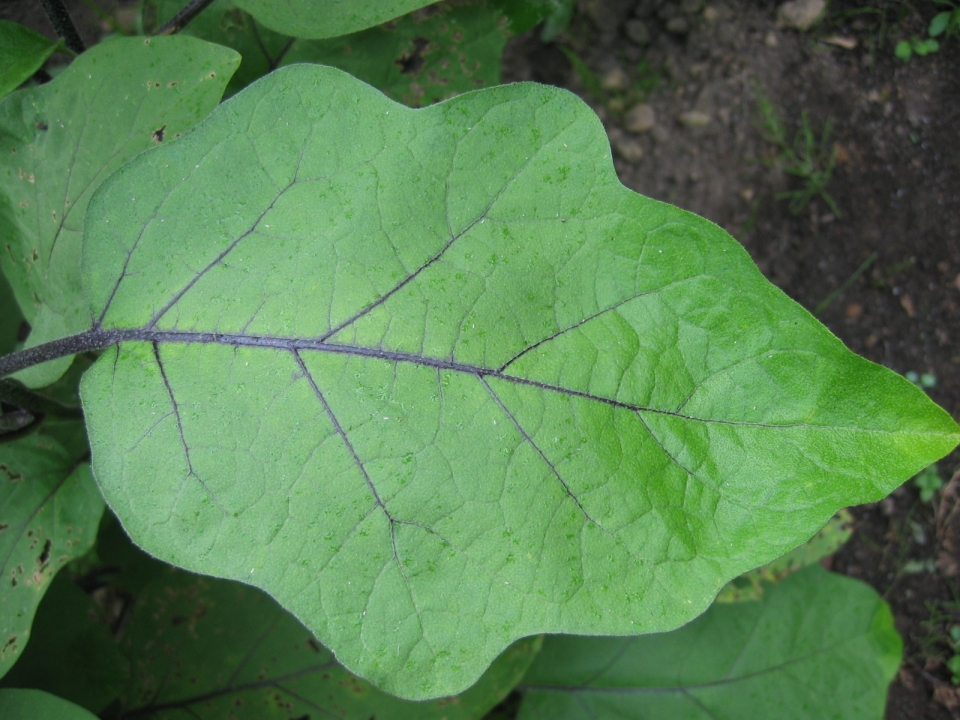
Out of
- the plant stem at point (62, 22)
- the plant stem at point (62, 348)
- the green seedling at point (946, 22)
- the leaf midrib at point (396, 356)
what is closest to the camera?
the leaf midrib at point (396, 356)

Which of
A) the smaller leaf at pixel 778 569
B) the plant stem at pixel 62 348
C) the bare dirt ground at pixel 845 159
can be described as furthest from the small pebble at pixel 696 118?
the plant stem at pixel 62 348

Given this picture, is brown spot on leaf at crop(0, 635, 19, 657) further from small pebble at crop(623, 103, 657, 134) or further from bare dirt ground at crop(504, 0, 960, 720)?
small pebble at crop(623, 103, 657, 134)

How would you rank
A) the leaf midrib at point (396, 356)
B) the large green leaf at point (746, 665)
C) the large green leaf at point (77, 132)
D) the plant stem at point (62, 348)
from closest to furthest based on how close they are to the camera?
the leaf midrib at point (396, 356)
the plant stem at point (62, 348)
the large green leaf at point (77, 132)
the large green leaf at point (746, 665)

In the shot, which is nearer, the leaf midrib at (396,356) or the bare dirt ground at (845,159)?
the leaf midrib at (396,356)

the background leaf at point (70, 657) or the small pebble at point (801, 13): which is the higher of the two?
the small pebble at point (801, 13)

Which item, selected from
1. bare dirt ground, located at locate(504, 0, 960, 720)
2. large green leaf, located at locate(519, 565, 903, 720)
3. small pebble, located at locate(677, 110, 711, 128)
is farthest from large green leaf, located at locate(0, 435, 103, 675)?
small pebble, located at locate(677, 110, 711, 128)

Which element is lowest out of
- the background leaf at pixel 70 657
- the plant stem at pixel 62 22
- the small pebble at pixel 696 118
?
the background leaf at pixel 70 657

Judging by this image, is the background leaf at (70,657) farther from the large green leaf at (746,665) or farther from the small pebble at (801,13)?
the small pebble at (801,13)
